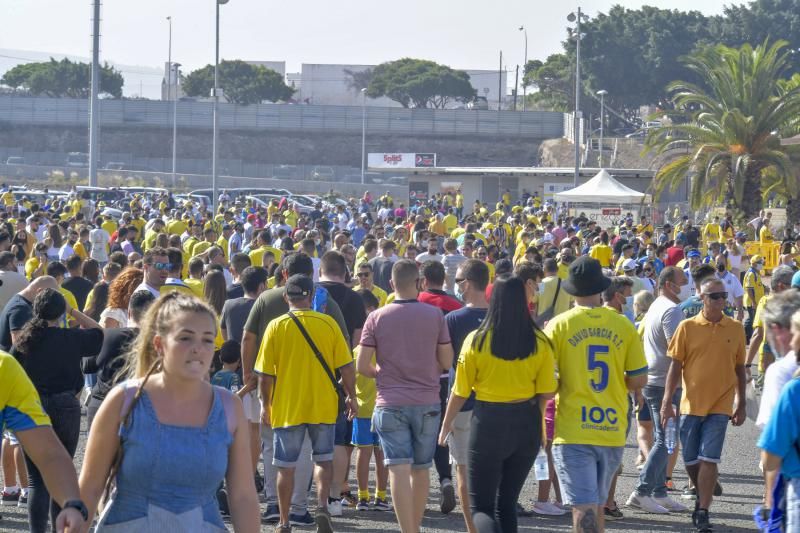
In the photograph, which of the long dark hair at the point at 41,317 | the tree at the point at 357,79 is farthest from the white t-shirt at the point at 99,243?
the tree at the point at 357,79

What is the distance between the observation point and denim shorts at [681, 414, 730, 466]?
7699mm

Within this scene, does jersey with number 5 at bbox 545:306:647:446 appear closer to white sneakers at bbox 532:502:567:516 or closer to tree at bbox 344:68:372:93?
white sneakers at bbox 532:502:567:516

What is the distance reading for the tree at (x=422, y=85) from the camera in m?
100

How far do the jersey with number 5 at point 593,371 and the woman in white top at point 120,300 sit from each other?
331 centimetres

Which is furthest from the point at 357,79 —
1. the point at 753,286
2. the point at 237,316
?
the point at 237,316

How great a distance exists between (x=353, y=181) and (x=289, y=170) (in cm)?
420

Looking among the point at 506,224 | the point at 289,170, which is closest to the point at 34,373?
the point at 506,224

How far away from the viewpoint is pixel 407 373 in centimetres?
719

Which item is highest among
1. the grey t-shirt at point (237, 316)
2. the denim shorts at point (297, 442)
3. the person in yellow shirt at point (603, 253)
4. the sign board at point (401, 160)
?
the sign board at point (401, 160)

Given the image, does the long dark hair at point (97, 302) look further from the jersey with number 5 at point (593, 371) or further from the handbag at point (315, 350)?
the jersey with number 5 at point (593, 371)

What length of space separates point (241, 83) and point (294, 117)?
14336 mm

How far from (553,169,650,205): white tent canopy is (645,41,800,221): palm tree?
2.69 feet

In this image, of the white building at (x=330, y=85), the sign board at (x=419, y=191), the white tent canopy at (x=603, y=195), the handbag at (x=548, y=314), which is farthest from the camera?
the white building at (x=330, y=85)

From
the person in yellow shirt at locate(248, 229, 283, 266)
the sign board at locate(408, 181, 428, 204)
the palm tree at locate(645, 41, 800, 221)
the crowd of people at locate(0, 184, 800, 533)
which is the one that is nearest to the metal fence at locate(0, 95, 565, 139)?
the sign board at locate(408, 181, 428, 204)
